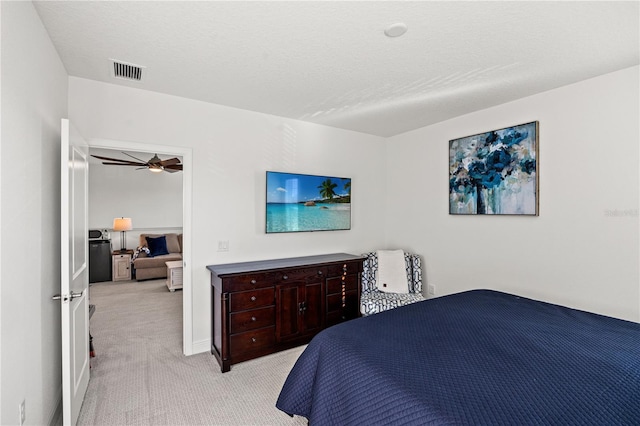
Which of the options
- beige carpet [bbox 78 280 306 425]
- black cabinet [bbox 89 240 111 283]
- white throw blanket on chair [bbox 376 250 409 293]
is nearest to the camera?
beige carpet [bbox 78 280 306 425]

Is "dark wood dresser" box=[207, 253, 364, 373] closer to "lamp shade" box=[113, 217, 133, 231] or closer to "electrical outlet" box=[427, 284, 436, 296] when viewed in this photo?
"electrical outlet" box=[427, 284, 436, 296]

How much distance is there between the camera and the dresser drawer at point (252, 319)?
2.93 metres

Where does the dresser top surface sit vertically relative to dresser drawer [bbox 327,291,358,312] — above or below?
above

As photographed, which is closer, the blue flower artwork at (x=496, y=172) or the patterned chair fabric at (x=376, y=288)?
the blue flower artwork at (x=496, y=172)

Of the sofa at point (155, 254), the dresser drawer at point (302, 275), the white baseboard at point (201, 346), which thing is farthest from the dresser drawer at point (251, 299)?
the sofa at point (155, 254)

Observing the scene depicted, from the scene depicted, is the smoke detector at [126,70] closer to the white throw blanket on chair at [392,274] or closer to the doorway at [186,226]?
the doorway at [186,226]

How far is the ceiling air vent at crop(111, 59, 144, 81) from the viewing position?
2.41m

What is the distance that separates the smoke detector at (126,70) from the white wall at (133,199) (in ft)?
14.5

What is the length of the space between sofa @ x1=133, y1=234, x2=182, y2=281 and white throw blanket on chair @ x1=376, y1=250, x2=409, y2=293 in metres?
4.63

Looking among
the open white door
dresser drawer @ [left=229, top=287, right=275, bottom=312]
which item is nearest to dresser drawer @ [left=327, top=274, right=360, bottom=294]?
dresser drawer @ [left=229, top=287, right=275, bottom=312]

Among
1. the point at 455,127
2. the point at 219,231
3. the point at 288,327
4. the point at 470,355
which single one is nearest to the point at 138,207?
the point at 219,231

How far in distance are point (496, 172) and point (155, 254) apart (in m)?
6.43

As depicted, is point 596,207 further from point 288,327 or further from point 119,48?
point 119,48

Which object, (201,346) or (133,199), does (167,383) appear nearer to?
(201,346)
